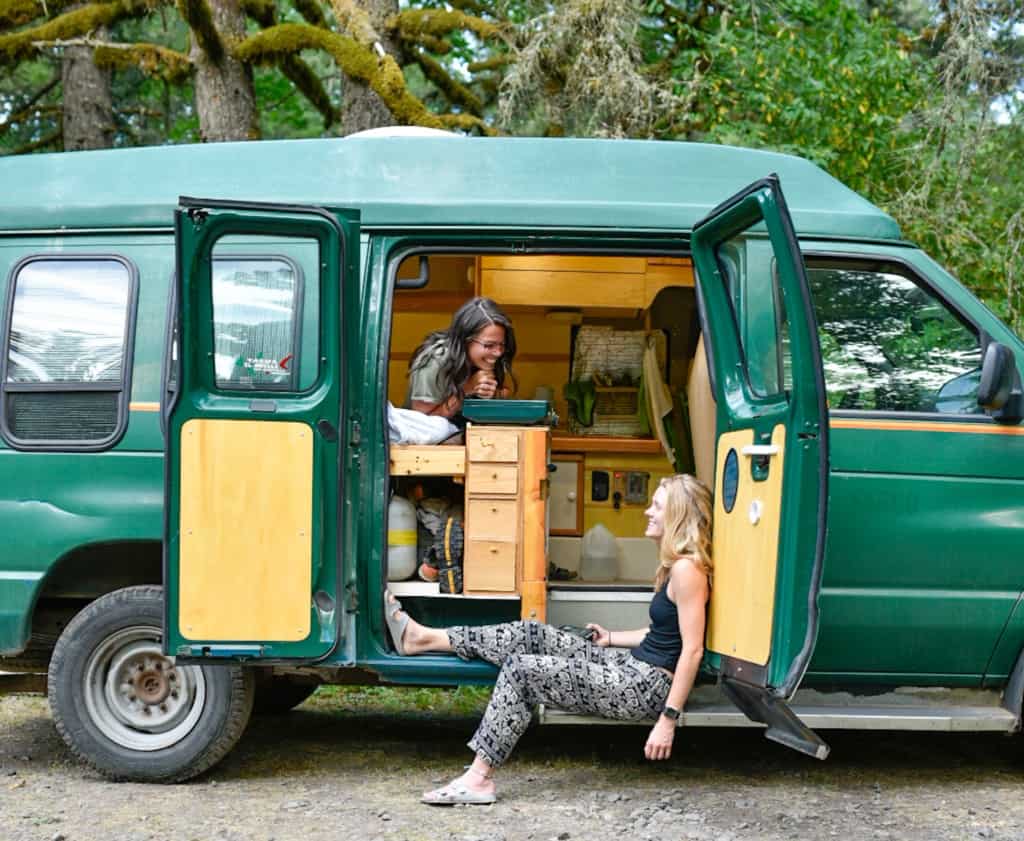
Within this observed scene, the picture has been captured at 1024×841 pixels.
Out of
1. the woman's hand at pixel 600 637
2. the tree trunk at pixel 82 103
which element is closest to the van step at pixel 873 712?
the woman's hand at pixel 600 637

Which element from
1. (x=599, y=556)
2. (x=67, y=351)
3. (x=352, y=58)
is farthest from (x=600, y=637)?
(x=352, y=58)

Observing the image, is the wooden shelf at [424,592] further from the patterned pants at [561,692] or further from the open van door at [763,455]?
the open van door at [763,455]

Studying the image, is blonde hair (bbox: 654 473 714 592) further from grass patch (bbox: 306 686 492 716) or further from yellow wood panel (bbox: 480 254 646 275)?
grass patch (bbox: 306 686 492 716)

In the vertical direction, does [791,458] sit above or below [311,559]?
above

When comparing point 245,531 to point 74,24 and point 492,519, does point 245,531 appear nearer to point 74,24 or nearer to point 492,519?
point 492,519

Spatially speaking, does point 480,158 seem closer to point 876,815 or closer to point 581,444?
point 581,444

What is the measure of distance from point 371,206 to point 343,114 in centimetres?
575

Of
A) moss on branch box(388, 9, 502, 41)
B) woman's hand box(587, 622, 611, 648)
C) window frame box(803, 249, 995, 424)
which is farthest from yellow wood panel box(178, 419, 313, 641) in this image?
moss on branch box(388, 9, 502, 41)

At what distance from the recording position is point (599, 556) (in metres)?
6.80

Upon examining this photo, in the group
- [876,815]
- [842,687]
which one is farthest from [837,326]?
[876,815]

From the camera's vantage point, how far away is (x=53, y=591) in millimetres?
5785

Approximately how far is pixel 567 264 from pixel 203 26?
519 cm

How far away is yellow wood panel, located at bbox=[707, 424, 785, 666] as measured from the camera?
473cm

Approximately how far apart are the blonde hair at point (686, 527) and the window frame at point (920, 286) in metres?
0.65
